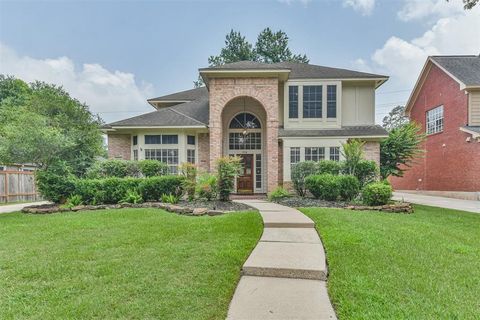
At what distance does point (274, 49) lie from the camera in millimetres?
28453

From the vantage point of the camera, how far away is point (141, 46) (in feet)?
63.1

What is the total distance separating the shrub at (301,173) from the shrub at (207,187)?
12.9 feet

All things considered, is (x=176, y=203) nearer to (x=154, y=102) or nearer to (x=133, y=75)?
(x=154, y=102)

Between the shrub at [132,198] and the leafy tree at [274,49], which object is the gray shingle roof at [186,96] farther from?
the leafy tree at [274,49]

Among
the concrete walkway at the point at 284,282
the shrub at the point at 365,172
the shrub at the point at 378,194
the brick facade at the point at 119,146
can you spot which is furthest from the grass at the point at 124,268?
the brick facade at the point at 119,146

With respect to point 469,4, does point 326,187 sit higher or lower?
lower

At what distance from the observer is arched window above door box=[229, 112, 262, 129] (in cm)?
1441

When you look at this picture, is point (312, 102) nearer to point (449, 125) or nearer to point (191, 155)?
point (191, 155)

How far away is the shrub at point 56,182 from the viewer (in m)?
9.68

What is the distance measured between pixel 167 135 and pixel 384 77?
1105 cm

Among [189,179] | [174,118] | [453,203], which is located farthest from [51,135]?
[453,203]

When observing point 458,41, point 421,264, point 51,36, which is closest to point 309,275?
point 421,264

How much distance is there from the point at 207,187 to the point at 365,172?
20.9 feet

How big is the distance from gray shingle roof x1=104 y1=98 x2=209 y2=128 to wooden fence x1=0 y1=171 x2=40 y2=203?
17.2 feet
